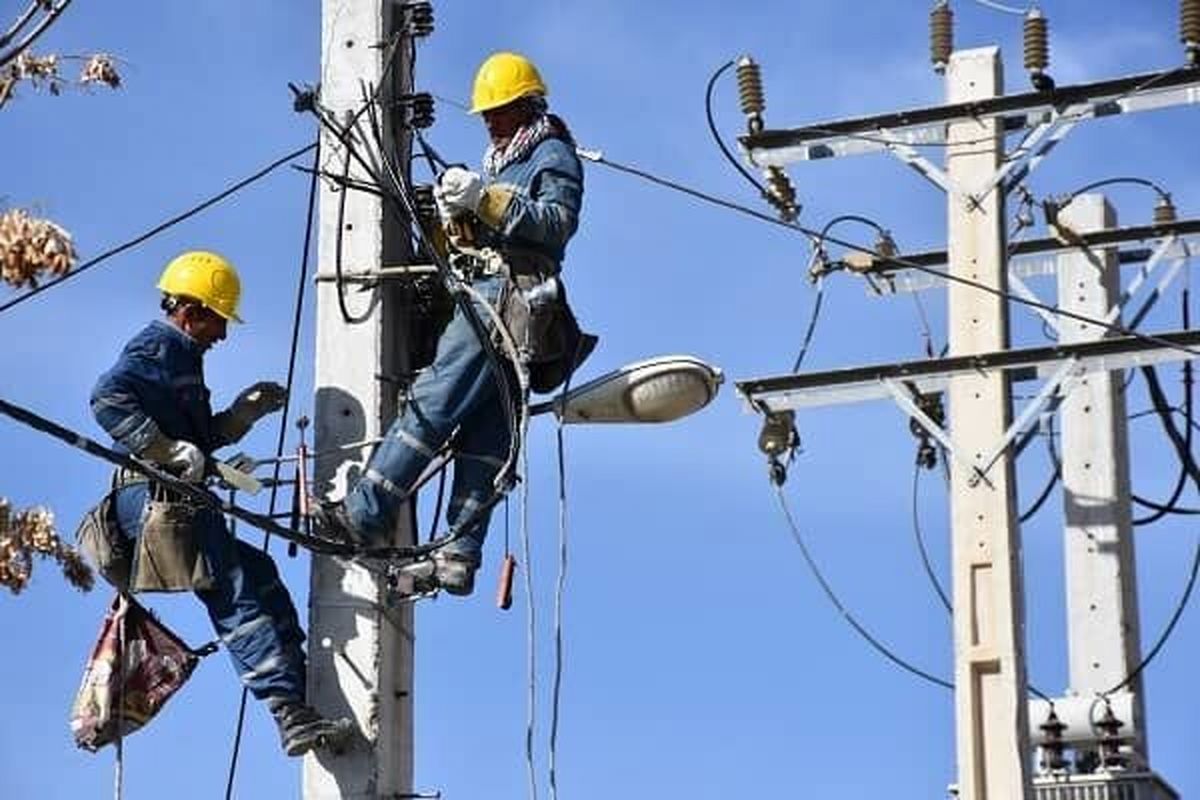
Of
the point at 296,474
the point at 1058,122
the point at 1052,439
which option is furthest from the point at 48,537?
the point at 1052,439

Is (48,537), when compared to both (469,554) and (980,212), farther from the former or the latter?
(980,212)

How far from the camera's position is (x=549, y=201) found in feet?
42.2

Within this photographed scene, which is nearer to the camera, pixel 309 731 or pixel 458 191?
pixel 309 731

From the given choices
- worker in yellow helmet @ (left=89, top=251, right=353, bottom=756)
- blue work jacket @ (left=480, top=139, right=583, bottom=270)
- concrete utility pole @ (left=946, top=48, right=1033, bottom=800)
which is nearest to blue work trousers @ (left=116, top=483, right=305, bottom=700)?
worker in yellow helmet @ (left=89, top=251, right=353, bottom=756)

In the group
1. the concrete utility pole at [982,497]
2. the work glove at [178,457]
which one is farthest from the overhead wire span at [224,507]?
the concrete utility pole at [982,497]

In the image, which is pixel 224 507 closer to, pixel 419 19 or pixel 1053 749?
pixel 419 19

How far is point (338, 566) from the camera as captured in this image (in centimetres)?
1248

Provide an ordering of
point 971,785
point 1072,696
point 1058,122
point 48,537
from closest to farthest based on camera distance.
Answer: point 48,537 < point 971,785 < point 1058,122 < point 1072,696

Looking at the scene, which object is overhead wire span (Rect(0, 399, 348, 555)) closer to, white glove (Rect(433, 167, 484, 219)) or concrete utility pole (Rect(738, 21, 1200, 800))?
white glove (Rect(433, 167, 484, 219))

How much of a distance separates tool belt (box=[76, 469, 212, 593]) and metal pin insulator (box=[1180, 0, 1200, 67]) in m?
7.38

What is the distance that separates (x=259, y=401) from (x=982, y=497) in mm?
5705

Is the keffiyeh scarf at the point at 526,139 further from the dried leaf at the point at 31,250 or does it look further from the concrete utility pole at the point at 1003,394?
the concrete utility pole at the point at 1003,394

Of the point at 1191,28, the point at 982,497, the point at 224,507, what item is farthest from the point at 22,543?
the point at 1191,28

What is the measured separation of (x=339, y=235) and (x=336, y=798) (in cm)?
193
